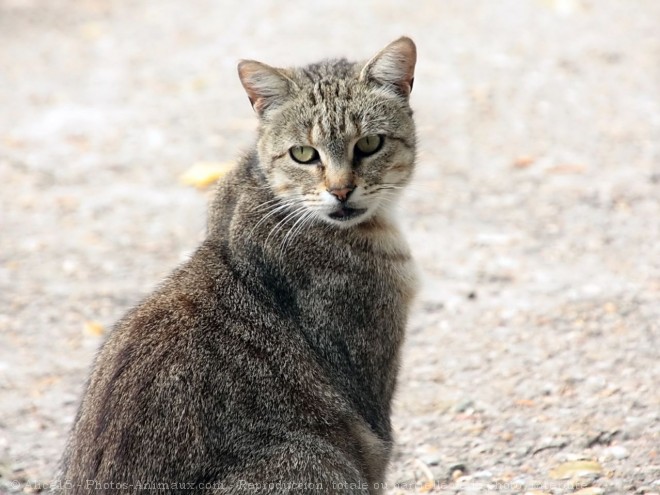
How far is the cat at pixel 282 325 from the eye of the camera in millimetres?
3395

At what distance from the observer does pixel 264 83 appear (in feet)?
13.7

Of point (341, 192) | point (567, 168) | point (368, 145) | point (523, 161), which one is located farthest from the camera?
point (523, 161)

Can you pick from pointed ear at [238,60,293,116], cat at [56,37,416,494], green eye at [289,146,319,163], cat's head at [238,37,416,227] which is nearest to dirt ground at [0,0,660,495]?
cat at [56,37,416,494]

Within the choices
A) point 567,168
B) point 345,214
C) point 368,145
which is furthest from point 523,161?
point 345,214

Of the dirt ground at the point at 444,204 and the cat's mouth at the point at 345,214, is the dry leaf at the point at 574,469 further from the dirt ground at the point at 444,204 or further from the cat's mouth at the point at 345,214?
the cat's mouth at the point at 345,214

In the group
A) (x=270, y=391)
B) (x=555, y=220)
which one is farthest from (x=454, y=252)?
(x=270, y=391)

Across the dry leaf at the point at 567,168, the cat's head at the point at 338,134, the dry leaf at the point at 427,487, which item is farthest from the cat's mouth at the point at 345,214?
the dry leaf at the point at 567,168

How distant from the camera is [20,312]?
Result: 19.7 ft

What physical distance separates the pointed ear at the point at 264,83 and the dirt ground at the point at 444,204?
128cm

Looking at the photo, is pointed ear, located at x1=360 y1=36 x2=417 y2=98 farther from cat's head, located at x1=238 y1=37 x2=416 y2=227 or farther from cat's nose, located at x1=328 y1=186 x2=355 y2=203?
cat's nose, located at x1=328 y1=186 x2=355 y2=203

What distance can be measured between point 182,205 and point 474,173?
7.03 feet

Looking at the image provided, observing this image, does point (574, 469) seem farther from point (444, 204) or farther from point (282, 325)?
point (444, 204)

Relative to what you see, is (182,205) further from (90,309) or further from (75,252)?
(90,309)

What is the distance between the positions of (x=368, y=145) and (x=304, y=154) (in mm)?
262
